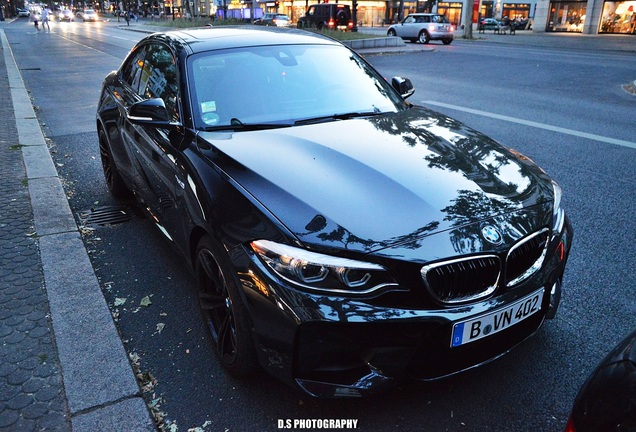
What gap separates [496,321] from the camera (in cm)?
226

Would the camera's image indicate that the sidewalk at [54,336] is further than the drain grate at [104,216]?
No

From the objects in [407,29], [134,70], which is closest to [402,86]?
Result: [134,70]

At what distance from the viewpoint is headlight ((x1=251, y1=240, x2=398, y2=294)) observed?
2107 mm

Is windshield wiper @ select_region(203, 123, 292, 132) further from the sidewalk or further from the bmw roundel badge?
the bmw roundel badge

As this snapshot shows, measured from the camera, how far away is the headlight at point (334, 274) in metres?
2.11

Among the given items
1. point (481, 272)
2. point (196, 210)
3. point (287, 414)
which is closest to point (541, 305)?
point (481, 272)

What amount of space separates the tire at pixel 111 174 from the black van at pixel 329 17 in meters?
28.9

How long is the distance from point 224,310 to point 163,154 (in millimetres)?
1214

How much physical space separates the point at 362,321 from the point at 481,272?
0.56m

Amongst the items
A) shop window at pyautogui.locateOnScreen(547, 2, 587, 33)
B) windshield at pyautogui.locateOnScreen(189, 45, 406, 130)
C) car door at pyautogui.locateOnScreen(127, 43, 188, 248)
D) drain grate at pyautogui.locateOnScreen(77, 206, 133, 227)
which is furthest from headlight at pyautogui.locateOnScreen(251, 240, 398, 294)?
shop window at pyautogui.locateOnScreen(547, 2, 587, 33)

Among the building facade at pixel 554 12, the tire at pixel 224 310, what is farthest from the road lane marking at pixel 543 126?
the building facade at pixel 554 12

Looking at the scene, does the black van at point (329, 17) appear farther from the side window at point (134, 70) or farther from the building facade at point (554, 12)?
the side window at point (134, 70)
